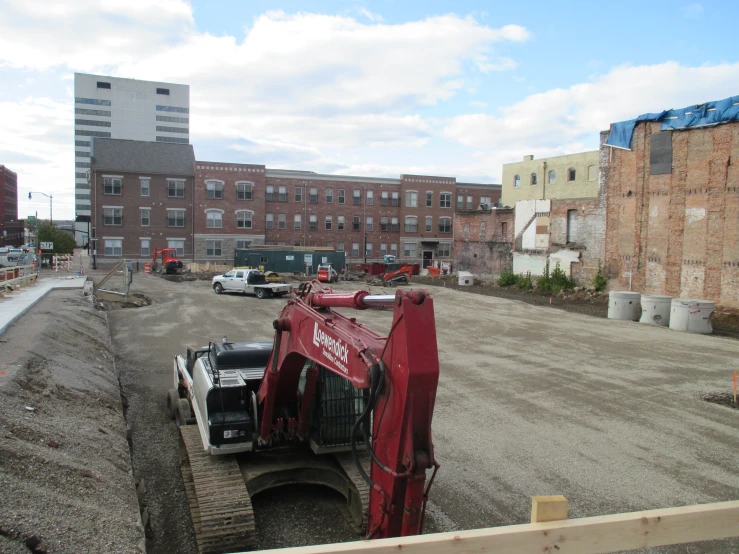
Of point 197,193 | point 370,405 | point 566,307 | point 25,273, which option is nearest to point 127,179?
point 197,193

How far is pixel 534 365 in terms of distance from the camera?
57.7 feet

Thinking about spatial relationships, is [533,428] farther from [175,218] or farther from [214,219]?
[175,218]

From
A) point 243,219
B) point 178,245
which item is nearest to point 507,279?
point 243,219

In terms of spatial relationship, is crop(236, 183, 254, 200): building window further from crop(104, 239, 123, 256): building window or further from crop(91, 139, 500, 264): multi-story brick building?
crop(104, 239, 123, 256): building window

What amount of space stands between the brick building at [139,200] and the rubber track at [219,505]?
5586 cm

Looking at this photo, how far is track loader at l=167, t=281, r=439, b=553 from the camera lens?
161 inches

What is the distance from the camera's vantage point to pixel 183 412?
32.6 ft

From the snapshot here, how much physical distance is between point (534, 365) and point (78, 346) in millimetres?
13384

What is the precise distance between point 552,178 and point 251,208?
31681 mm

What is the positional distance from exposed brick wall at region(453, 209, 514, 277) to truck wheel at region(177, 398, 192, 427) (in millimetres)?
39101

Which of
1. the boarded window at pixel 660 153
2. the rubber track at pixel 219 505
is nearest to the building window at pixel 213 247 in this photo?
the boarded window at pixel 660 153

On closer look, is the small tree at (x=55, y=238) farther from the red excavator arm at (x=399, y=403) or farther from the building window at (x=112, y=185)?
the red excavator arm at (x=399, y=403)

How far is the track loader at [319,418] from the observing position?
409 cm

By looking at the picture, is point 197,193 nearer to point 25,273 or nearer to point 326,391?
point 25,273
